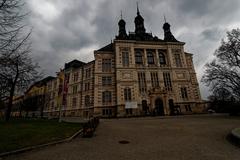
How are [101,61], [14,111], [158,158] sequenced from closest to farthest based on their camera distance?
[158,158] < [101,61] < [14,111]

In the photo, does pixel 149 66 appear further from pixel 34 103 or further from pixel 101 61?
pixel 34 103

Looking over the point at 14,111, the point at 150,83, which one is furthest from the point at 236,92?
the point at 14,111

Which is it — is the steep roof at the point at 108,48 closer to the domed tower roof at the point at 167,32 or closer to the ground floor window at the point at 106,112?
the domed tower roof at the point at 167,32

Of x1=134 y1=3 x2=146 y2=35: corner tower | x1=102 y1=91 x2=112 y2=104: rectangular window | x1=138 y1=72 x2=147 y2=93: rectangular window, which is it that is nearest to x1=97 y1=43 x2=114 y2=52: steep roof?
x1=134 y1=3 x2=146 y2=35: corner tower

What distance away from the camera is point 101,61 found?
36.9 metres

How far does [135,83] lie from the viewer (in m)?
34.3

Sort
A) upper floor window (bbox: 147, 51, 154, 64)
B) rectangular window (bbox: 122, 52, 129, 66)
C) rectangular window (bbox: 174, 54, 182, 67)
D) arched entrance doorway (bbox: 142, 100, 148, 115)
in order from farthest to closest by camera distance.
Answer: upper floor window (bbox: 147, 51, 154, 64) → rectangular window (bbox: 174, 54, 182, 67) → rectangular window (bbox: 122, 52, 129, 66) → arched entrance doorway (bbox: 142, 100, 148, 115)

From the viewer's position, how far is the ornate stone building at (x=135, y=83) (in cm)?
3331

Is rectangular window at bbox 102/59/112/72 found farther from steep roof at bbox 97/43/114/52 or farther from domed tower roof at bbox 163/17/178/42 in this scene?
domed tower roof at bbox 163/17/178/42

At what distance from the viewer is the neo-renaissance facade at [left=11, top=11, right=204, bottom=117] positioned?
3331 cm

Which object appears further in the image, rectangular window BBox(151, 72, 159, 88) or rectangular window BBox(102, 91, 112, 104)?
rectangular window BBox(151, 72, 159, 88)

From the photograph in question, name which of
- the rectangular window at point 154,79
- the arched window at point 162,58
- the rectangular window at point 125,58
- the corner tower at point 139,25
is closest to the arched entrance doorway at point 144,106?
the rectangular window at point 154,79

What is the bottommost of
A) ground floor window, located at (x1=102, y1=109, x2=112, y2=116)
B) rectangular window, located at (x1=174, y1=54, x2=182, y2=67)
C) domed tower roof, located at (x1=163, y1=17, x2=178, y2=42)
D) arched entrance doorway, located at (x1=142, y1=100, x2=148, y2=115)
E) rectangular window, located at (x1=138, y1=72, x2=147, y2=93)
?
ground floor window, located at (x1=102, y1=109, x2=112, y2=116)

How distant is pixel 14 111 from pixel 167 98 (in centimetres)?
7630
